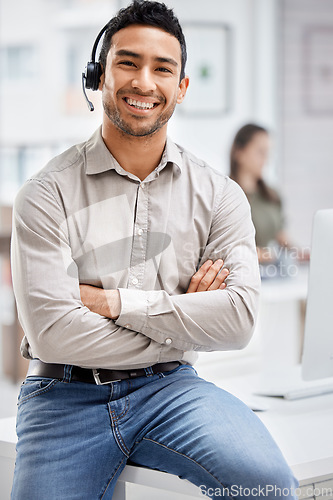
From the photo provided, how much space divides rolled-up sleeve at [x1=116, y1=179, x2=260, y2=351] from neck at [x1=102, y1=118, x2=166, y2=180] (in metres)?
0.24

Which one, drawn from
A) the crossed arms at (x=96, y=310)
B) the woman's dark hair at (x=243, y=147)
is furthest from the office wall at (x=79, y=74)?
the crossed arms at (x=96, y=310)

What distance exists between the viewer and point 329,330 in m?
1.68

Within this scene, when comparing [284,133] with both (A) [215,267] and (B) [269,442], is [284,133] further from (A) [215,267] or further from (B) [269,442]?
(B) [269,442]

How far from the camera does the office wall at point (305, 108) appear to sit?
480cm

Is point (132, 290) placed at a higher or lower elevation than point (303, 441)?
higher

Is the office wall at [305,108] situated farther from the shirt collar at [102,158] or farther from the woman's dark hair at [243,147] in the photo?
the shirt collar at [102,158]

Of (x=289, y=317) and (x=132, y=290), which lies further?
(x=289, y=317)

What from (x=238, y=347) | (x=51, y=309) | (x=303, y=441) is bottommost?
(x=303, y=441)

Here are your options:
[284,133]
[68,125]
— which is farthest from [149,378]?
→ [68,125]

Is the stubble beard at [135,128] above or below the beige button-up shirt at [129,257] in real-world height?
above

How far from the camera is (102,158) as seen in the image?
1.64 meters

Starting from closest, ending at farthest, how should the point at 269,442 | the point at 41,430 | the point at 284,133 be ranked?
the point at 269,442, the point at 41,430, the point at 284,133

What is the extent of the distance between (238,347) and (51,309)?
43cm

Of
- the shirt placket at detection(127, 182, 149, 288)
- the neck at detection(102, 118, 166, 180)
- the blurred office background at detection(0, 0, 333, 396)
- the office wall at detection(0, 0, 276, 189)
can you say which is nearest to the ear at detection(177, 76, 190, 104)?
the neck at detection(102, 118, 166, 180)
